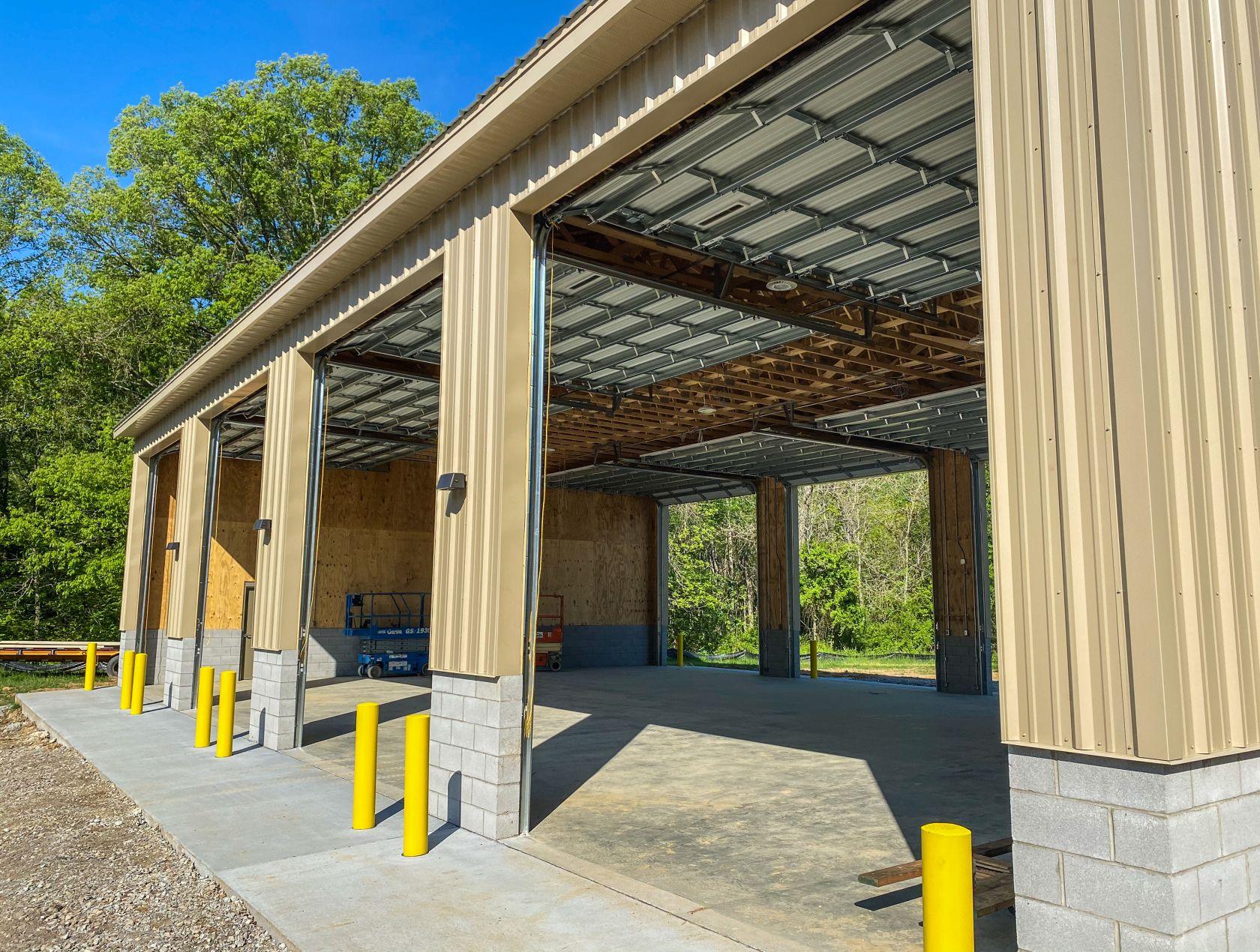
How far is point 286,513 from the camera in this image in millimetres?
12391

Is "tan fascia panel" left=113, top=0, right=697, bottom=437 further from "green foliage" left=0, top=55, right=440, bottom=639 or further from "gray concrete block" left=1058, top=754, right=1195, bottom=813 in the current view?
"green foliage" left=0, top=55, right=440, bottom=639

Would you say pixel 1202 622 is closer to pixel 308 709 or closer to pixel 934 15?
pixel 934 15

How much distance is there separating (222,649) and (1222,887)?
23372mm

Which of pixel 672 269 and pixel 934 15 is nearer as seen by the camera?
pixel 934 15

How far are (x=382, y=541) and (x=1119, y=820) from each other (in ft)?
78.7

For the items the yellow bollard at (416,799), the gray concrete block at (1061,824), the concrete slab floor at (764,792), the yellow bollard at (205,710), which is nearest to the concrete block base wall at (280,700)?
the concrete slab floor at (764,792)

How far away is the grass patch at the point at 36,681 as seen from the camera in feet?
67.2

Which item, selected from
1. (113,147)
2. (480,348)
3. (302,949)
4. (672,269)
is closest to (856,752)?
(672,269)

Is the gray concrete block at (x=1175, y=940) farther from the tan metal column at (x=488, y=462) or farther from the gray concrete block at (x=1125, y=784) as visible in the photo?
the tan metal column at (x=488, y=462)

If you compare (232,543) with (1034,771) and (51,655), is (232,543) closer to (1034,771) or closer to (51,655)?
(51,655)

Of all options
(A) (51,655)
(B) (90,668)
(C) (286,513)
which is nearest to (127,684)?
(B) (90,668)

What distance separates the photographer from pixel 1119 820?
372cm

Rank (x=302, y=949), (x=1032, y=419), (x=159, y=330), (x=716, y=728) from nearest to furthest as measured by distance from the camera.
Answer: (x=1032, y=419)
(x=302, y=949)
(x=716, y=728)
(x=159, y=330)

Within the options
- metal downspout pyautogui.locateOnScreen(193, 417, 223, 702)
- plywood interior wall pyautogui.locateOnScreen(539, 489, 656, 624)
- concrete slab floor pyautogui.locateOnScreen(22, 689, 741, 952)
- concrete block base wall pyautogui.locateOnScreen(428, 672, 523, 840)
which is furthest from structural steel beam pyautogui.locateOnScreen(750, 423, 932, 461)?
concrete block base wall pyautogui.locateOnScreen(428, 672, 523, 840)
